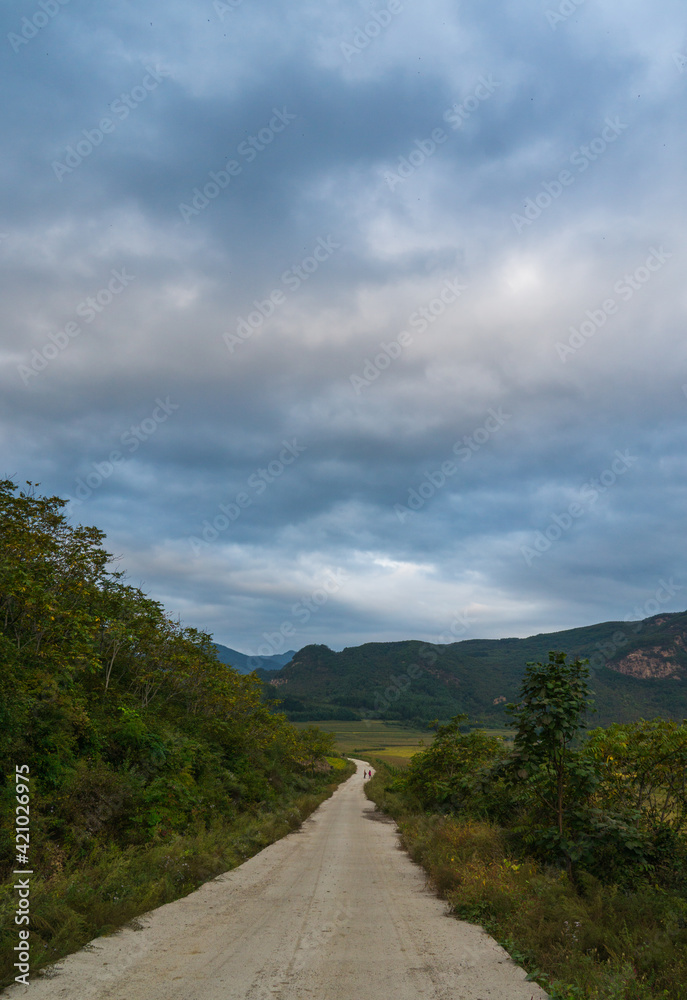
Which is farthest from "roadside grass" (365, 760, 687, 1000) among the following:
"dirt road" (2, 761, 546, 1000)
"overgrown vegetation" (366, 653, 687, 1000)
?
"dirt road" (2, 761, 546, 1000)

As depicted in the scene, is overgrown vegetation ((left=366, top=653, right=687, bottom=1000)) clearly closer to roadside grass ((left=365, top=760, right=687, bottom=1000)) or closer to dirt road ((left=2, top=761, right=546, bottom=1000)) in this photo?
roadside grass ((left=365, top=760, right=687, bottom=1000))

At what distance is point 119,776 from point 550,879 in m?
11.3

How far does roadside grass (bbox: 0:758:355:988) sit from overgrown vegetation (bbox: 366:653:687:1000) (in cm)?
614

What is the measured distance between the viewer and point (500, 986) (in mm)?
Result: 7176

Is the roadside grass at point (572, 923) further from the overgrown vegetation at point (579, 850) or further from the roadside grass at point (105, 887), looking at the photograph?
the roadside grass at point (105, 887)

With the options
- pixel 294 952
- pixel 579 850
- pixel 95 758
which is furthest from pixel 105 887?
pixel 579 850

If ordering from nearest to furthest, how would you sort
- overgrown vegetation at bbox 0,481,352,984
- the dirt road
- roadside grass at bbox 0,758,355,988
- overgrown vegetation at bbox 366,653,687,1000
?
the dirt road → roadside grass at bbox 0,758,355,988 → overgrown vegetation at bbox 366,653,687,1000 → overgrown vegetation at bbox 0,481,352,984

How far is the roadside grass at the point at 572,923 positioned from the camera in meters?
6.79

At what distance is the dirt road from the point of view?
6762mm

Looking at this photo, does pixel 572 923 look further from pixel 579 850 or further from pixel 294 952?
pixel 294 952

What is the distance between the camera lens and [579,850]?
35.8ft

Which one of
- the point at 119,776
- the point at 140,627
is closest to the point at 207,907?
the point at 119,776

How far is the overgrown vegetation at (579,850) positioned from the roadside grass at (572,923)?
0.03 meters

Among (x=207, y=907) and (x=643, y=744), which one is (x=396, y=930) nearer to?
(x=207, y=907)
